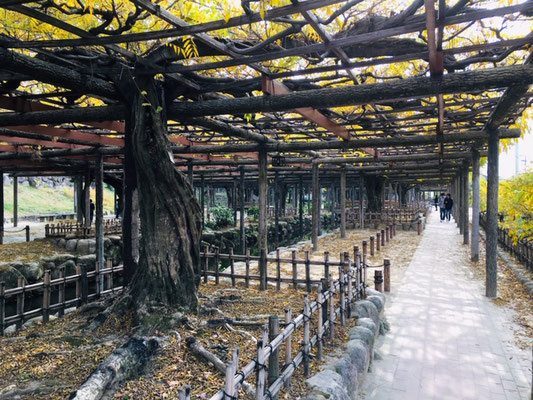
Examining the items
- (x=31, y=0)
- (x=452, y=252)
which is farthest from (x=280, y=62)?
(x=452, y=252)

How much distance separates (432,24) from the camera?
3.30 m

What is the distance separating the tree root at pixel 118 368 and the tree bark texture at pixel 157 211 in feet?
2.85

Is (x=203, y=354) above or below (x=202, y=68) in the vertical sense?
below

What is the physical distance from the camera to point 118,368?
364 cm

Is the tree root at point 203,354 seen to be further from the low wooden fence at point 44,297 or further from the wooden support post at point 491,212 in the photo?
the wooden support post at point 491,212

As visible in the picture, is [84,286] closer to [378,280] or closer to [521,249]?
[378,280]

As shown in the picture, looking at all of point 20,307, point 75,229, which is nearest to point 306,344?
point 20,307

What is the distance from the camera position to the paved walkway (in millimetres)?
4770

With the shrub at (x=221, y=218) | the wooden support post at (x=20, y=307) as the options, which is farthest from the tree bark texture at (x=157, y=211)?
the shrub at (x=221, y=218)

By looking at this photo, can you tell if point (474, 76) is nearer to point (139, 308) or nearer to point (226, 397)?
point (226, 397)

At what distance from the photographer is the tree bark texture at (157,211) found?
504 cm

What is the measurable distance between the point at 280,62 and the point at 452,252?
12.4m

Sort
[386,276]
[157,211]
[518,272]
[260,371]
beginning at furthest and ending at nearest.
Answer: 1. [518,272]
2. [386,276]
3. [157,211]
4. [260,371]

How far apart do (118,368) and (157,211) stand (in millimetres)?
2067
